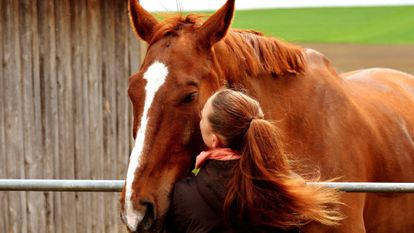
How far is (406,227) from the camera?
5.84 m

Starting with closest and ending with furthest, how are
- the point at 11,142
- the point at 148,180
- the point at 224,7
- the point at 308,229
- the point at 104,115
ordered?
the point at 148,180 < the point at 224,7 < the point at 308,229 < the point at 11,142 < the point at 104,115

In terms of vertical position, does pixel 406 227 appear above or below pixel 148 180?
below

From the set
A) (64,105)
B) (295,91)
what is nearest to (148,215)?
(295,91)

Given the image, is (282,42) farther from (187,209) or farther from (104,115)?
(104,115)

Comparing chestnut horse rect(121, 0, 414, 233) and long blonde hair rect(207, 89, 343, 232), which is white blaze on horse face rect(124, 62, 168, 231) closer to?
chestnut horse rect(121, 0, 414, 233)

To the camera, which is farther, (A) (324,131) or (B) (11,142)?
(B) (11,142)

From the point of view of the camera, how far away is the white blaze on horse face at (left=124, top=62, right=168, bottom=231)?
367 cm

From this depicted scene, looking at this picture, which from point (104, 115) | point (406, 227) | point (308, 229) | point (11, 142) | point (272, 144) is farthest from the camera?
point (104, 115)

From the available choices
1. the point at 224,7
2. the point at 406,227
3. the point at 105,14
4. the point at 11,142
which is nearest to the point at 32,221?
the point at 11,142

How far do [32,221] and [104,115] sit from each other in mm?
1284

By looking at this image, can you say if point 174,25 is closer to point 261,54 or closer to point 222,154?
point 261,54

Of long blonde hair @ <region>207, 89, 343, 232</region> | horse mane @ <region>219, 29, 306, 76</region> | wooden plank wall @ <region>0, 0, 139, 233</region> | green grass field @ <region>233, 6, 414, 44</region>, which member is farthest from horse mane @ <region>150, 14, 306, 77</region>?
green grass field @ <region>233, 6, 414, 44</region>

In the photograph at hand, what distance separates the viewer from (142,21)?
176 inches

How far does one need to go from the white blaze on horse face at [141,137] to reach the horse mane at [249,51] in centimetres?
29
